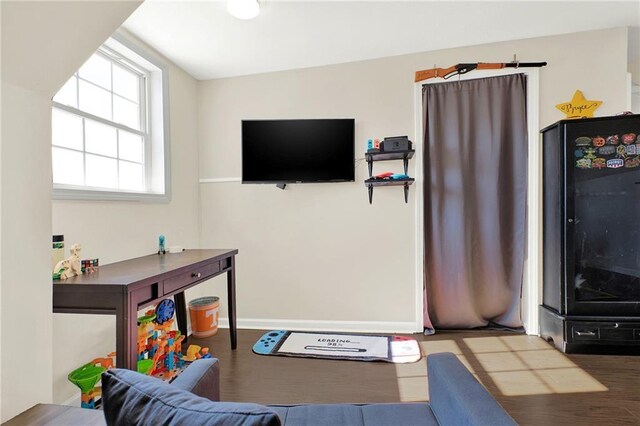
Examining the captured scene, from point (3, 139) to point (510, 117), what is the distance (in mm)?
3165

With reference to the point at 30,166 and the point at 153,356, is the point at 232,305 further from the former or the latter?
the point at 30,166

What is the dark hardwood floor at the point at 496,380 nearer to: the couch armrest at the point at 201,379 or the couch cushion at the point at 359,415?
the couch cushion at the point at 359,415

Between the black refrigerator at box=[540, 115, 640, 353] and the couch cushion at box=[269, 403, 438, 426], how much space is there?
5.97 ft

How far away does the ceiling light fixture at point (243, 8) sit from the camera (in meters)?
1.96

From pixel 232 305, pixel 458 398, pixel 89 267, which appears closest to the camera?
pixel 458 398

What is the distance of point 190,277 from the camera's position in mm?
1888

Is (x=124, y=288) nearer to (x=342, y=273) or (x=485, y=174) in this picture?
(x=342, y=273)

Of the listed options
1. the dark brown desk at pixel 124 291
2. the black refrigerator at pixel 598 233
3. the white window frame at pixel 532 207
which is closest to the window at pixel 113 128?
the dark brown desk at pixel 124 291

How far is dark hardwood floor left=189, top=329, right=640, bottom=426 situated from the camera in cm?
171

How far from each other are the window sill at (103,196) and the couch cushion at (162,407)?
1121 millimetres

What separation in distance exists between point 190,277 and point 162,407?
1390 mm

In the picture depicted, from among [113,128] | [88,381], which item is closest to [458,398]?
[88,381]

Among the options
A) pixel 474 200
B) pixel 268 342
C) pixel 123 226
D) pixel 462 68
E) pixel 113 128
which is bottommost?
pixel 268 342

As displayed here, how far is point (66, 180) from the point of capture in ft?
6.14
